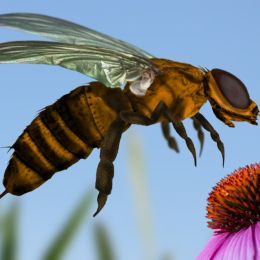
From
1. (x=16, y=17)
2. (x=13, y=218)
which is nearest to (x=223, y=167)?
(x=16, y=17)

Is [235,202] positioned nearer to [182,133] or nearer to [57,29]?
[182,133]

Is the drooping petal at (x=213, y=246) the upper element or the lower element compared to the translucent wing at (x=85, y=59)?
lower

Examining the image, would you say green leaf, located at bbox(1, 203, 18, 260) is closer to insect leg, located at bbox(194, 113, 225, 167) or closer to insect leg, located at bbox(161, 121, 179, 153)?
insect leg, located at bbox(161, 121, 179, 153)

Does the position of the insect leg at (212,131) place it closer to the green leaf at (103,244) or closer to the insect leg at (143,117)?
the insect leg at (143,117)

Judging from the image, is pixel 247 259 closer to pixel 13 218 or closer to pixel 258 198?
pixel 258 198

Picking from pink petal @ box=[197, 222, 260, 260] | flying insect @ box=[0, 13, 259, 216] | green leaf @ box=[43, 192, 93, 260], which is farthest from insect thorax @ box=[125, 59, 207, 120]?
green leaf @ box=[43, 192, 93, 260]

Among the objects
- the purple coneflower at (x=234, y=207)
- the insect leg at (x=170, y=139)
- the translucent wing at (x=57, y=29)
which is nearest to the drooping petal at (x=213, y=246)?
the purple coneflower at (x=234, y=207)

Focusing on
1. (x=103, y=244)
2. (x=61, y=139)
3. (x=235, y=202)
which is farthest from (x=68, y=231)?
(x=61, y=139)
